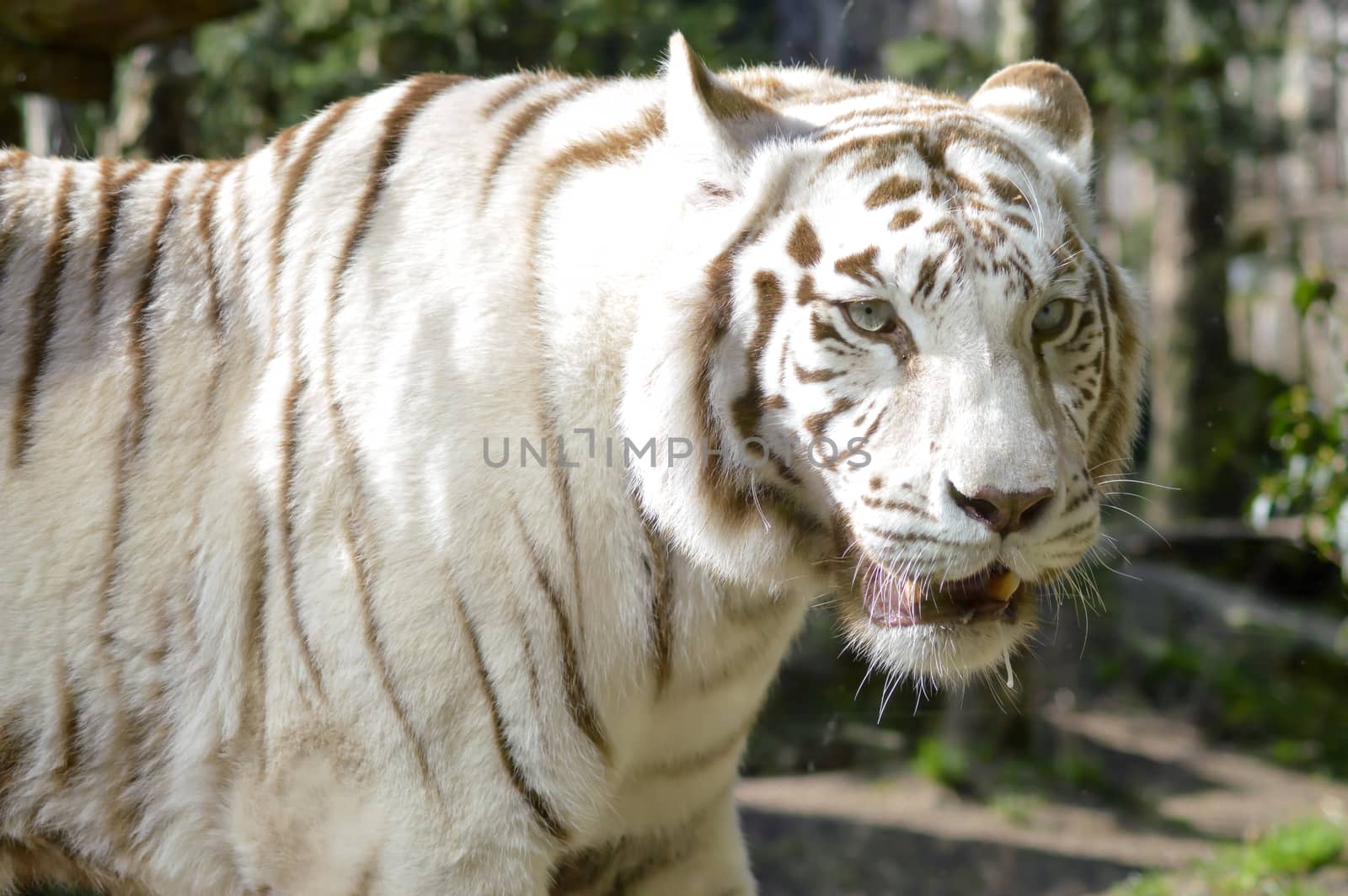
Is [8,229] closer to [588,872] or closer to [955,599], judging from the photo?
[588,872]

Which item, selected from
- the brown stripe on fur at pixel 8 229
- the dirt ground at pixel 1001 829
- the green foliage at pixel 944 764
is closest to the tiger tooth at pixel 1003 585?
the brown stripe on fur at pixel 8 229

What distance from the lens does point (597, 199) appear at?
1921 mm

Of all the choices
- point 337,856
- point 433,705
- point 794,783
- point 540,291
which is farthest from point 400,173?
point 794,783

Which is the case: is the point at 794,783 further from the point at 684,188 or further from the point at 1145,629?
the point at 684,188

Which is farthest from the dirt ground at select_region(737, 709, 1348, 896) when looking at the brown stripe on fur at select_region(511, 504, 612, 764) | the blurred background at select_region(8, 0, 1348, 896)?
the brown stripe on fur at select_region(511, 504, 612, 764)

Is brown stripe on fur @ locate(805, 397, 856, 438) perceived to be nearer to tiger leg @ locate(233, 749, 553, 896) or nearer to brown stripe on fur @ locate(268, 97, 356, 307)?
tiger leg @ locate(233, 749, 553, 896)

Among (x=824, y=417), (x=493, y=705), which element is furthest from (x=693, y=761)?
(x=824, y=417)

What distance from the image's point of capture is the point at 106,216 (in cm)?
223

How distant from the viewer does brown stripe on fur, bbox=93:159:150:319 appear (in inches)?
85.5

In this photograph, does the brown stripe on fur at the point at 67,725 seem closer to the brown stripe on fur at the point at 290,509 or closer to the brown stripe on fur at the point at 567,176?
the brown stripe on fur at the point at 290,509

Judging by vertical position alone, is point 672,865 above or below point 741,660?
below

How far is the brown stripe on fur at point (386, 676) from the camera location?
70.2 inches

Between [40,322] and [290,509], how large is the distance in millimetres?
652

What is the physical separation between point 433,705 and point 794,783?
3155mm
